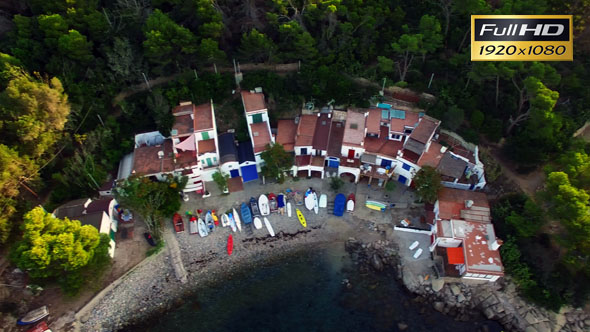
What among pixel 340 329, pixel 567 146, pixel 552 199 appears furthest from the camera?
pixel 567 146

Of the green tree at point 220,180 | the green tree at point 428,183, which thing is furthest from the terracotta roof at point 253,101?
the green tree at point 428,183

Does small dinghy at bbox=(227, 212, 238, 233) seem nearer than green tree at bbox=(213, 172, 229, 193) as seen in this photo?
Yes

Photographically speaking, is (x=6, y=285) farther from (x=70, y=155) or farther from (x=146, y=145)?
(x=146, y=145)

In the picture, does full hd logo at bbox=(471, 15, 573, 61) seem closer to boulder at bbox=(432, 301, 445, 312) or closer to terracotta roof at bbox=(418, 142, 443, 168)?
terracotta roof at bbox=(418, 142, 443, 168)

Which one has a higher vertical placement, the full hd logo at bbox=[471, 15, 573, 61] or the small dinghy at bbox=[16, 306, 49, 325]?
the full hd logo at bbox=[471, 15, 573, 61]

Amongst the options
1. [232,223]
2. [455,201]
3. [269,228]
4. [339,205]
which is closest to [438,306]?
[455,201]

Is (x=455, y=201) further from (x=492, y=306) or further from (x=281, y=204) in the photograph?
(x=281, y=204)

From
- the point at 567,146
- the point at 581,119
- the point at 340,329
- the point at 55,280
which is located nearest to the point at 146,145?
the point at 55,280

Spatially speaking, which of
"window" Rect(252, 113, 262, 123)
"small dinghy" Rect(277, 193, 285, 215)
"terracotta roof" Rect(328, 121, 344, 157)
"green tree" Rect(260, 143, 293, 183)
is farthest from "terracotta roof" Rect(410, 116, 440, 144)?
"window" Rect(252, 113, 262, 123)
